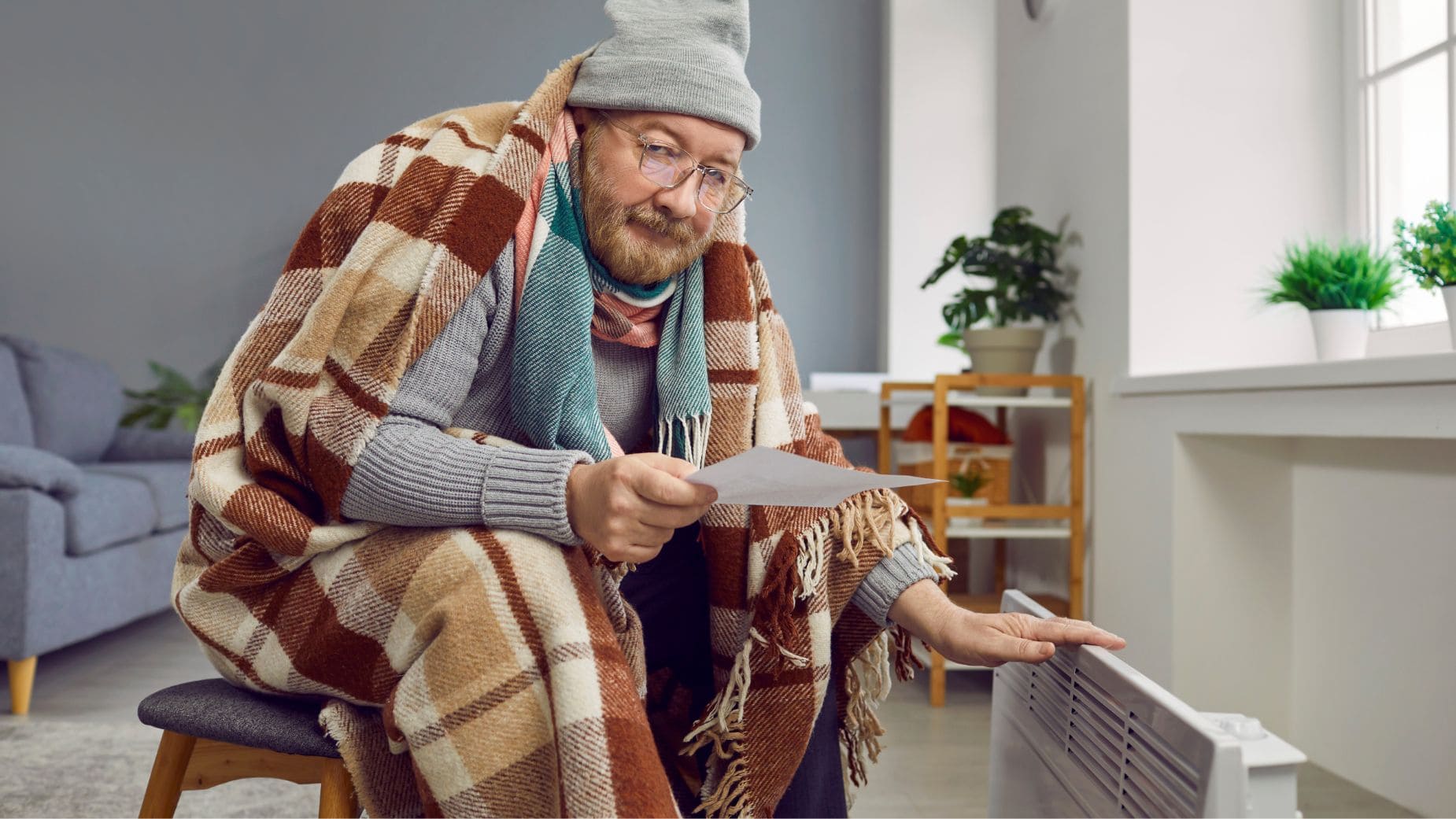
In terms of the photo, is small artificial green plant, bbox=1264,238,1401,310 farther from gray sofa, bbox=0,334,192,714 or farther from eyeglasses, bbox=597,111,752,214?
gray sofa, bbox=0,334,192,714

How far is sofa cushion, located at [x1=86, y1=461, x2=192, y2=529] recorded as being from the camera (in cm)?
285

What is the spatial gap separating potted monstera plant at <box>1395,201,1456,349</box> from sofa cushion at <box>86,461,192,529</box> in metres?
2.89

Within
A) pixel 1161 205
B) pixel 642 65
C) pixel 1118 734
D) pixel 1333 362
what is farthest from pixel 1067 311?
pixel 1118 734

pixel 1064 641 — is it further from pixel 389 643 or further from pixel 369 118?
pixel 369 118

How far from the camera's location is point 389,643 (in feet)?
2.55

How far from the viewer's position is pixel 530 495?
782 millimetres

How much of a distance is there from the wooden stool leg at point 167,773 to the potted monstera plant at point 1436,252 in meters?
1.62

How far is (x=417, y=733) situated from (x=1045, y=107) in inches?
92.6

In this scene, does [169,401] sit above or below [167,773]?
above

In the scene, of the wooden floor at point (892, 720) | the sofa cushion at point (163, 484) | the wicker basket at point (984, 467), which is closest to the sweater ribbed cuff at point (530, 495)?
the wooden floor at point (892, 720)

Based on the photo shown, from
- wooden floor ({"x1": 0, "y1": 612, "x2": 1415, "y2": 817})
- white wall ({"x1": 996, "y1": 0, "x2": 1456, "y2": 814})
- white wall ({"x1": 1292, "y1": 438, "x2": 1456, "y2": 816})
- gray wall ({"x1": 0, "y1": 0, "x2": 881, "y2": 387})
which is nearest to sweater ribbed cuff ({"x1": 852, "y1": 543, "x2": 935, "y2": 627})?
wooden floor ({"x1": 0, "y1": 612, "x2": 1415, "y2": 817})

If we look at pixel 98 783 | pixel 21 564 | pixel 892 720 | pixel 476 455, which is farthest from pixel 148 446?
pixel 476 455

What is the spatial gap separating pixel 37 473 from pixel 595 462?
1793mm

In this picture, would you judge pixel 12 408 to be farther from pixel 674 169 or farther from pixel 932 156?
pixel 932 156
